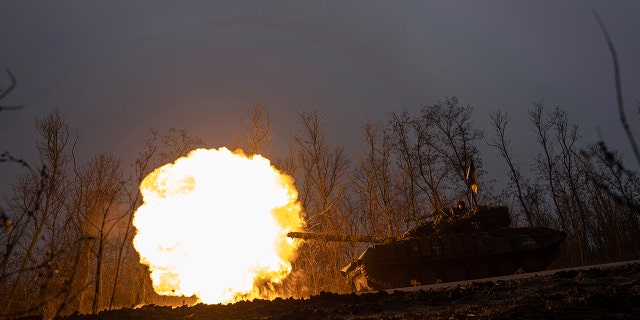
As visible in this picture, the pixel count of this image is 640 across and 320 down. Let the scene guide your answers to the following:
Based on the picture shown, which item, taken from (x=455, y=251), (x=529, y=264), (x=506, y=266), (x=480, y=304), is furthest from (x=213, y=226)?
(x=529, y=264)

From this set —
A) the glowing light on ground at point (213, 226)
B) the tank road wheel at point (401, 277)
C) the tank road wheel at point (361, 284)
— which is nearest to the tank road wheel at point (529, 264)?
the tank road wheel at point (401, 277)

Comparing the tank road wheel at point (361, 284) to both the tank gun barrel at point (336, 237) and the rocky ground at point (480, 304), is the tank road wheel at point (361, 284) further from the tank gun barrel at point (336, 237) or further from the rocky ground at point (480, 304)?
the rocky ground at point (480, 304)

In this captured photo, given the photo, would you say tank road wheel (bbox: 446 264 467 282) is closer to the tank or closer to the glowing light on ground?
the tank

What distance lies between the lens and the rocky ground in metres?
6.04

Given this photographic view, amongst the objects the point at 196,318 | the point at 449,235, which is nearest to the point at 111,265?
the point at 449,235

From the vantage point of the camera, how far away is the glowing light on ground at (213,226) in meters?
12.8

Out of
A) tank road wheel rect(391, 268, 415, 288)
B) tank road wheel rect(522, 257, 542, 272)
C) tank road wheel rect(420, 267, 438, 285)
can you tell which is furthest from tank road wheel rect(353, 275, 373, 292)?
tank road wheel rect(522, 257, 542, 272)

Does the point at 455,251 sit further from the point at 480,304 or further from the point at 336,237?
the point at 480,304

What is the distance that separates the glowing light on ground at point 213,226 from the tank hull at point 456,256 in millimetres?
5647

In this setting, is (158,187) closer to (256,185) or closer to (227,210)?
(227,210)

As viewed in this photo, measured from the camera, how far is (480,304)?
7.45 meters

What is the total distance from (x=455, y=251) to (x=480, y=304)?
11.8 m

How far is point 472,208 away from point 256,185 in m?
11.3

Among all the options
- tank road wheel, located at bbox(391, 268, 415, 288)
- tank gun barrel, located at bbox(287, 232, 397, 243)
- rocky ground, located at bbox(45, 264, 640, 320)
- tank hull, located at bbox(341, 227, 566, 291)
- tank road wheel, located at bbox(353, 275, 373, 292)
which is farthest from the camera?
tank road wheel, located at bbox(353, 275, 373, 292)
